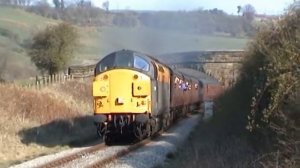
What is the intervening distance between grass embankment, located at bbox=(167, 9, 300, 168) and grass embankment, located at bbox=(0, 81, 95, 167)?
588cm

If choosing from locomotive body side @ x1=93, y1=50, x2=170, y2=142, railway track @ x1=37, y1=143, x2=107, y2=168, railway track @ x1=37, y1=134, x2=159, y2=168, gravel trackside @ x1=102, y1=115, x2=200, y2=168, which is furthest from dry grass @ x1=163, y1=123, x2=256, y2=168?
railway track @ x1=37, y1=143, x2=107, y2=168

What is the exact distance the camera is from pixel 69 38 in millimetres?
61625

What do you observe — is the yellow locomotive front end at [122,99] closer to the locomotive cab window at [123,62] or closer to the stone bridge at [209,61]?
the locomotive cab window at [123,62]

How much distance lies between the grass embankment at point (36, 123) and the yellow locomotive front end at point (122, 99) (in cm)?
242

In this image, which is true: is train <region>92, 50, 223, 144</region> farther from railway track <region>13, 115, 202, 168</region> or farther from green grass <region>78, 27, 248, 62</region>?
green grass <region>78, 27, 248, 62</region>

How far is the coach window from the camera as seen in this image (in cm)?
2528

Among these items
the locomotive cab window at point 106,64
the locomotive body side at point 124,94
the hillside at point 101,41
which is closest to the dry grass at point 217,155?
the locomotive body side at point 124,94

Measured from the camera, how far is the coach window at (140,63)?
2528cm

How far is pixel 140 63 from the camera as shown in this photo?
83.5ft

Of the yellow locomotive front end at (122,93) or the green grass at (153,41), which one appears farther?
the green grass at (153,41)

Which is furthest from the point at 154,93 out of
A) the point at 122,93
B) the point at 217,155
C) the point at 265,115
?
the point at 265,115

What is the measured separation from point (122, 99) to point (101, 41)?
1343 inches

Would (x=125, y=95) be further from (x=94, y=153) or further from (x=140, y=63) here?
(x=94, y=153)

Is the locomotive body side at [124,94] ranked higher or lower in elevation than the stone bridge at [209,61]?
lower
